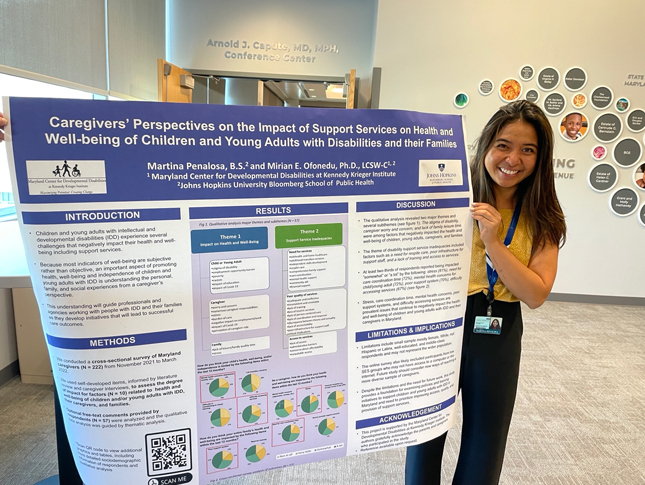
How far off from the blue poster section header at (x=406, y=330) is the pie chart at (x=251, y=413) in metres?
0.29

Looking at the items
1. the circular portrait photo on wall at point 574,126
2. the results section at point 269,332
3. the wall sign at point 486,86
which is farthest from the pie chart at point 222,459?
the circular portrait photo on wall at point 574,126

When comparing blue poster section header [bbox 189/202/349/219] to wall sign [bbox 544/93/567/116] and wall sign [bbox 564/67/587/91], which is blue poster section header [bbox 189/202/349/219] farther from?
wall sign [bbox 564/67/587/91]

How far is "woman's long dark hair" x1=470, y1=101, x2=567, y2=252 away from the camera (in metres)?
1.33

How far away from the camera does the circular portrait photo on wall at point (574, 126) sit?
4582 mm

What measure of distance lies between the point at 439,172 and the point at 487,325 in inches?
22.6

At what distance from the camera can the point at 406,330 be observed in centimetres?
113

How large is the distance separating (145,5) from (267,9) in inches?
54.0

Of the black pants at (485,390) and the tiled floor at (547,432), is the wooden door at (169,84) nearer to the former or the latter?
the tiled floor at (547,432)

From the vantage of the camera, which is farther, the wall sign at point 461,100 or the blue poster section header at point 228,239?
the wall sign at point 461,100

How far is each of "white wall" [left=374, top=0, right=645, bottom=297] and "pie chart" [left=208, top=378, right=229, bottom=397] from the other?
4217mm

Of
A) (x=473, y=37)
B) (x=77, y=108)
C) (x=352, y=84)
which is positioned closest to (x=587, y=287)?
(x=473, y=37)

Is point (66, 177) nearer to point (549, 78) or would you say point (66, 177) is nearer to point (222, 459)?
point (222, 459)

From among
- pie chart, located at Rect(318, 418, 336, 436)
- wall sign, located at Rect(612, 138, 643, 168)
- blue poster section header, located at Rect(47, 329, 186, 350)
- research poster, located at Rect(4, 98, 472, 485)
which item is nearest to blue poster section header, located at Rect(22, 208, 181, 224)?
research poster, located at Rect(4, 98, 472, 485)

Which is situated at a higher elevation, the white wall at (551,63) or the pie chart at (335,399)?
the white wall at (551,63)
